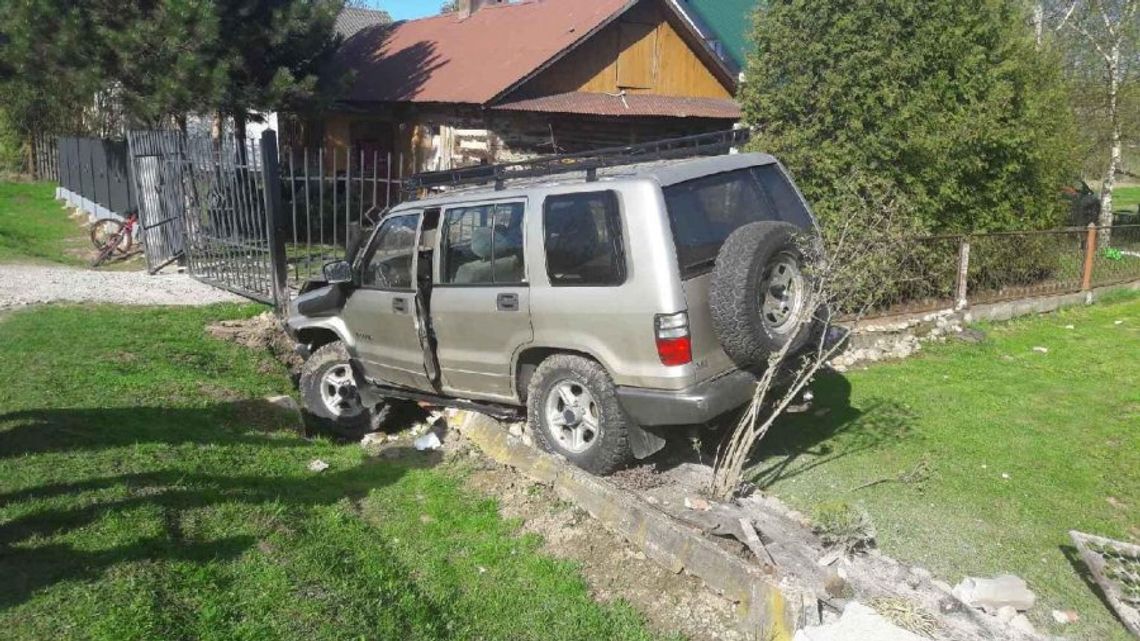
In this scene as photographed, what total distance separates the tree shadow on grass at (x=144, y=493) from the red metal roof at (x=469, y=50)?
11833 mm

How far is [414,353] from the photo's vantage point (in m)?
6.61

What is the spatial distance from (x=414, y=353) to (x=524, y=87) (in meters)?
12.7

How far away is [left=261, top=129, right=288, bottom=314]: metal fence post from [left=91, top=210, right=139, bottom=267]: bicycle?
5.77 metres

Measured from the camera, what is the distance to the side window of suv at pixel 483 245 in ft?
19.1

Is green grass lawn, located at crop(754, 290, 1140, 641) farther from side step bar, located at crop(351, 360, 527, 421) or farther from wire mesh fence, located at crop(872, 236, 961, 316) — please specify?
side step bar, located at crop(351, 360, 527, 421)

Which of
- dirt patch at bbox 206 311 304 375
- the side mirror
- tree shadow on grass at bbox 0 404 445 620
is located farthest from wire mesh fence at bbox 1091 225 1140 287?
tree shadow on grass at bbox 0 404 445 620

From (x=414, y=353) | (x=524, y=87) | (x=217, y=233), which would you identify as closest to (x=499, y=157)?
(x=524, y=87)

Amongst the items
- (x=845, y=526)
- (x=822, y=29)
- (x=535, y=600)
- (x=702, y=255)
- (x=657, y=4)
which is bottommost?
(x=535, y=600)

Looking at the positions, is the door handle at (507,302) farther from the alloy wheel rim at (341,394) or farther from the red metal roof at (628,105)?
the red metal roof at (628,105)

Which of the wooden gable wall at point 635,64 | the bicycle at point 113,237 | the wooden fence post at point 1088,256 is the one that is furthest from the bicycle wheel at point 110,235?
the wooden fence post at point 1088,256

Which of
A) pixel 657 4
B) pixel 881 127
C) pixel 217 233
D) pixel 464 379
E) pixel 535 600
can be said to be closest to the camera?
pixel 535 600

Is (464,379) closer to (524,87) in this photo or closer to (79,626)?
(79,626)

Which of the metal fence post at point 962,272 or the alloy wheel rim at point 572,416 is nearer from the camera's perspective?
the alloy wheel rim at point 572,416

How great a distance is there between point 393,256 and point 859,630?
166 inches
